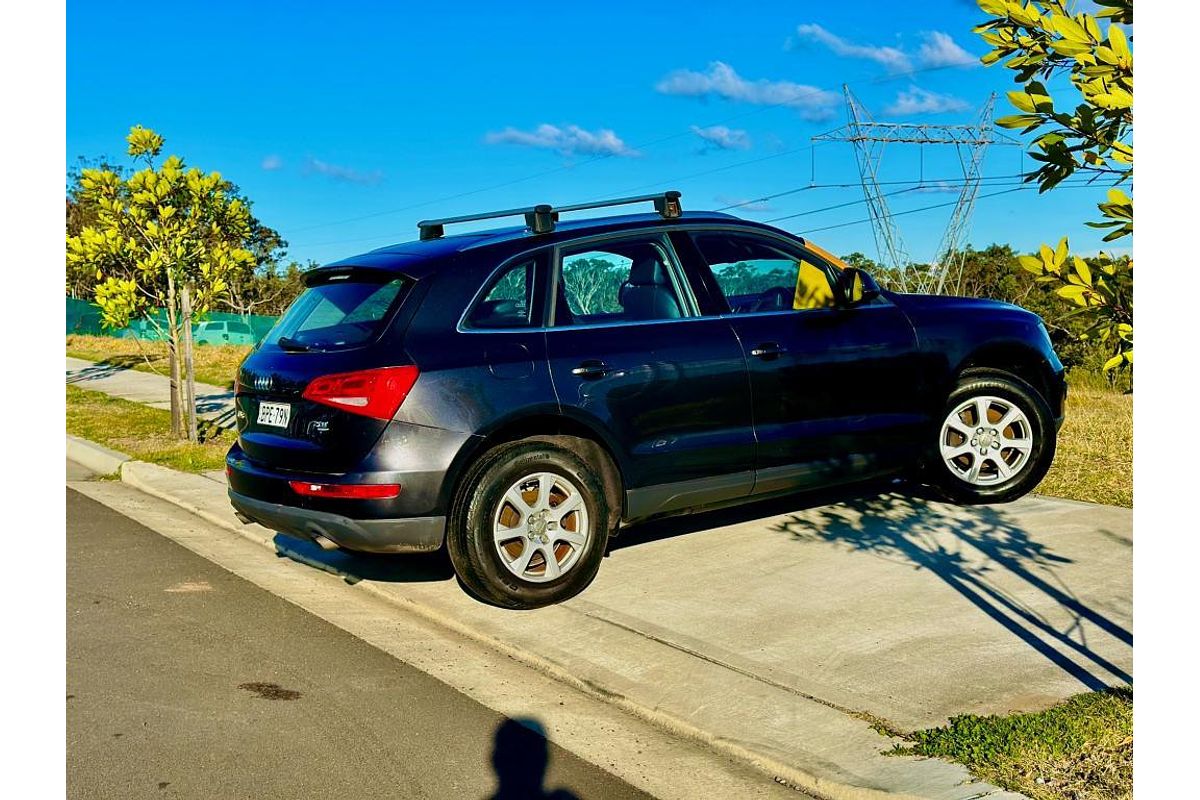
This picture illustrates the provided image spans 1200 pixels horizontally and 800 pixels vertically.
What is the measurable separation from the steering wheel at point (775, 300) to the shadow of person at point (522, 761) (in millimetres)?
3092

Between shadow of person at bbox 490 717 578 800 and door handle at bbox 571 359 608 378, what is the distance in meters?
1.97

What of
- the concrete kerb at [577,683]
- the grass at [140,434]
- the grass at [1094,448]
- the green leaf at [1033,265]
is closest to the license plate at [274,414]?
the concrete kerb at [577,683]

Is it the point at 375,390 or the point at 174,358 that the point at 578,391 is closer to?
the point at 375,390

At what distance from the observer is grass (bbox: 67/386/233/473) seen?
10945 millimetres

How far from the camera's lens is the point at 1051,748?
12.0 feet

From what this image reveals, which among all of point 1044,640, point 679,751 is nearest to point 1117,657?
point 1044,640

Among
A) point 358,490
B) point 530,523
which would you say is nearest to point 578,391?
point 530,523

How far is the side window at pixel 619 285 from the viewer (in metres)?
6.05

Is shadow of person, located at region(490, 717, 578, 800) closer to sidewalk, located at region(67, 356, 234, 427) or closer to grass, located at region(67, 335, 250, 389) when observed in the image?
sidewalk, located at region(67, 356, 234, 427)

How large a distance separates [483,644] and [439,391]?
120 centimetres

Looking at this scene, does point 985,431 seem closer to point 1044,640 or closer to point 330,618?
point 1044,640

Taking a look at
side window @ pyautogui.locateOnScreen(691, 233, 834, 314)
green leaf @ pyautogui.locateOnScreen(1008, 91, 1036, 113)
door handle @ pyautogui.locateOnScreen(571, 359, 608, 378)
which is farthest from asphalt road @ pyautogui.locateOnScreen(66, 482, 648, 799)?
side window @ pyautogui.locateOnScreen(691, 233, 834, 314)

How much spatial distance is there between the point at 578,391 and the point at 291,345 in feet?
4.99

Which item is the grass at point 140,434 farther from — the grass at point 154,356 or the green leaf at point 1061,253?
the green leaf at point 1061,253
